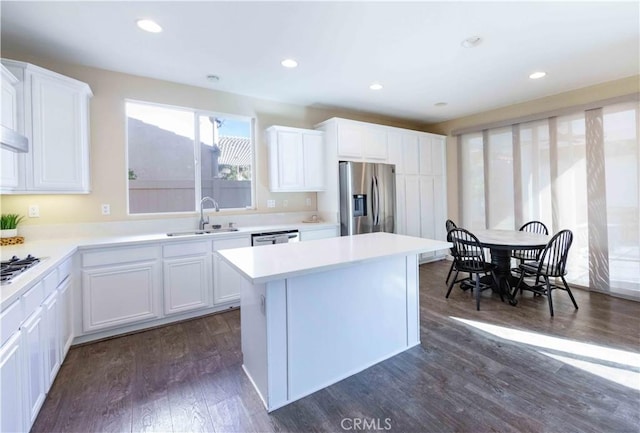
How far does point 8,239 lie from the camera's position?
2.50 m

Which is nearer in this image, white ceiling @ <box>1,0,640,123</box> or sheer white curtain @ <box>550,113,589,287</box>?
white ceiling @ <box>1,0,640,123</box>

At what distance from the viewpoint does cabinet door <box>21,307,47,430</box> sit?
152 centimetres

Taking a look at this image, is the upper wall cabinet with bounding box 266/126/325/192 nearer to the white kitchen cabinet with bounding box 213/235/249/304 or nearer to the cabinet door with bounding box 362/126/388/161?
the cabinet door with bounding box 362/126/388/161

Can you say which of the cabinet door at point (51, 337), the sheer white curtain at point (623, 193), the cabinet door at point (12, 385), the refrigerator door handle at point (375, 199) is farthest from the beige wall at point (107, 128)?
the sheer white curtain at point (623, 193)

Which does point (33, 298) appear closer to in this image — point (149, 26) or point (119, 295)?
point (119, 295)

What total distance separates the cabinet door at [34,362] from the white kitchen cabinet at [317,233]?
250cm

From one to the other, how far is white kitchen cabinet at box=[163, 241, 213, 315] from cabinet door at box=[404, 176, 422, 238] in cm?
326

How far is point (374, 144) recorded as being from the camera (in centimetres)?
457

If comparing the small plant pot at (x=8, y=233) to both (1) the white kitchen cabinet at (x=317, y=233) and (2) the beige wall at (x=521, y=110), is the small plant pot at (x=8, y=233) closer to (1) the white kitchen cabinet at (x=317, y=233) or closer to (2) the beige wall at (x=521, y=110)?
(1) the white kitchen cabinet at (x=317, y=233)

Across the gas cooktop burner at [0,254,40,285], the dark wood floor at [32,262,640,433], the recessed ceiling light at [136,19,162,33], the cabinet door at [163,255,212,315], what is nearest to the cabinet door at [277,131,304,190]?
the cabinet door at [163,255,212,315]

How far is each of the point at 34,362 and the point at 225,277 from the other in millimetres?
1697

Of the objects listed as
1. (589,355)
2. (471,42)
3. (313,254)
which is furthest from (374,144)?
(589,355)

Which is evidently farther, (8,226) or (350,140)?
(350,140)

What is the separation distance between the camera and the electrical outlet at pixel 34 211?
275 cm
